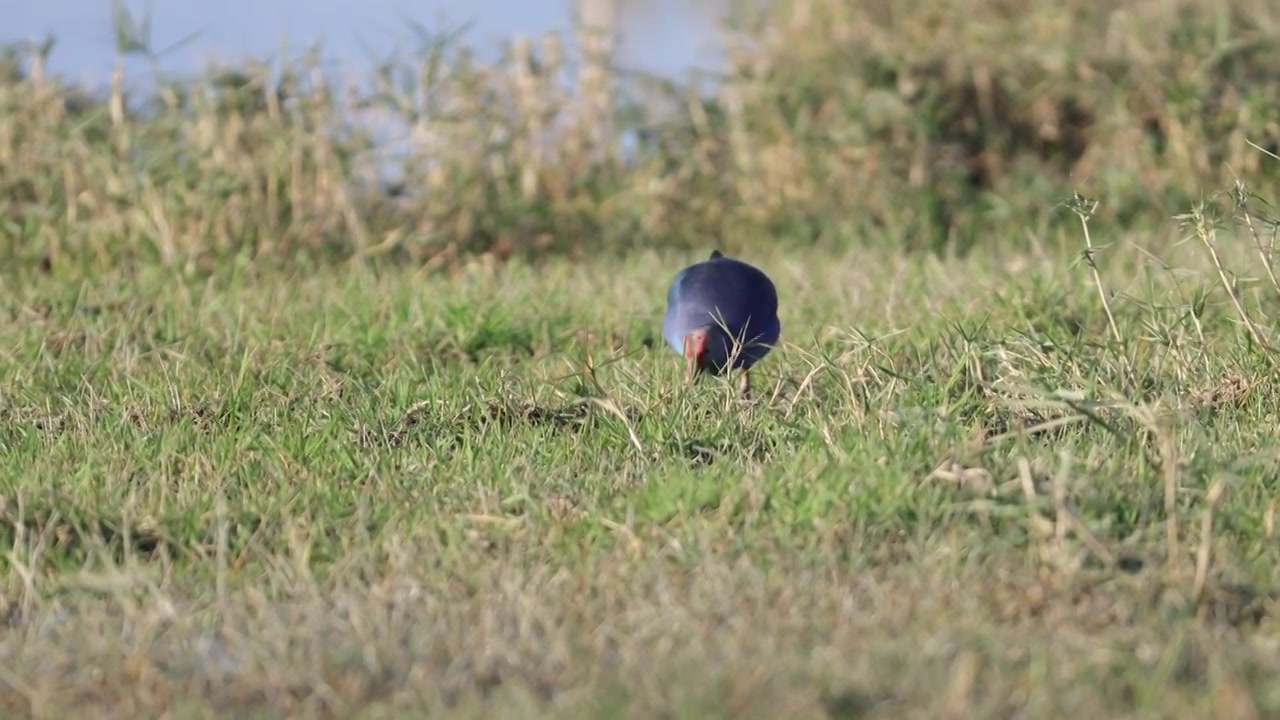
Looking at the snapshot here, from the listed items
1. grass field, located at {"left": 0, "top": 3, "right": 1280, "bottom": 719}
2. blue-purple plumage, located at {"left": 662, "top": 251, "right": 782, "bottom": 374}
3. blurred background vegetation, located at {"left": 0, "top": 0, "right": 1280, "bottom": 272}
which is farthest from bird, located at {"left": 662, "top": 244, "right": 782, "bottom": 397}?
blurred background vegetation, located at {"left": 0, "top": 0, "right": 1280, "bottom": 272}

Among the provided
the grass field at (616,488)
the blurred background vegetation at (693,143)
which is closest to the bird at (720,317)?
the grass field at (616,488)

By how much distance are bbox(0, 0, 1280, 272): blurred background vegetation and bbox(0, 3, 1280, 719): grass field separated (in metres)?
0.21

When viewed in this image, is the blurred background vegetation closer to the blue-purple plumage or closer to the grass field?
the grass field

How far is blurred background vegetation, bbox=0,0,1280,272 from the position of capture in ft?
21.3

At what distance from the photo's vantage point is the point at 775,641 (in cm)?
244

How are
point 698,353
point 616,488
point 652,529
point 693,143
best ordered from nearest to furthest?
point 652,529
point 616,488
point 698,353
point 693,143

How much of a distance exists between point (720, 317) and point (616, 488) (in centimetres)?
96

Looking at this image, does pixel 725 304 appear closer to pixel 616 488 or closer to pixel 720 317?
pixel 720 317

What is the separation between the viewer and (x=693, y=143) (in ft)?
25.1

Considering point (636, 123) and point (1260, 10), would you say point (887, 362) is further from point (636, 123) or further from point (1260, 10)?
point (1260, 10)

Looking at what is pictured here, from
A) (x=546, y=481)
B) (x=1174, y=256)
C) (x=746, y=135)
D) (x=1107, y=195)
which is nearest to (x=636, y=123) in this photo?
(x=746, y=135)

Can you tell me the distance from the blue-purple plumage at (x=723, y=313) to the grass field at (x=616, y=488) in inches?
4.5

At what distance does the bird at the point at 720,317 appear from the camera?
13.4 feet

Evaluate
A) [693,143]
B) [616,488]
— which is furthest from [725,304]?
[693,143]
